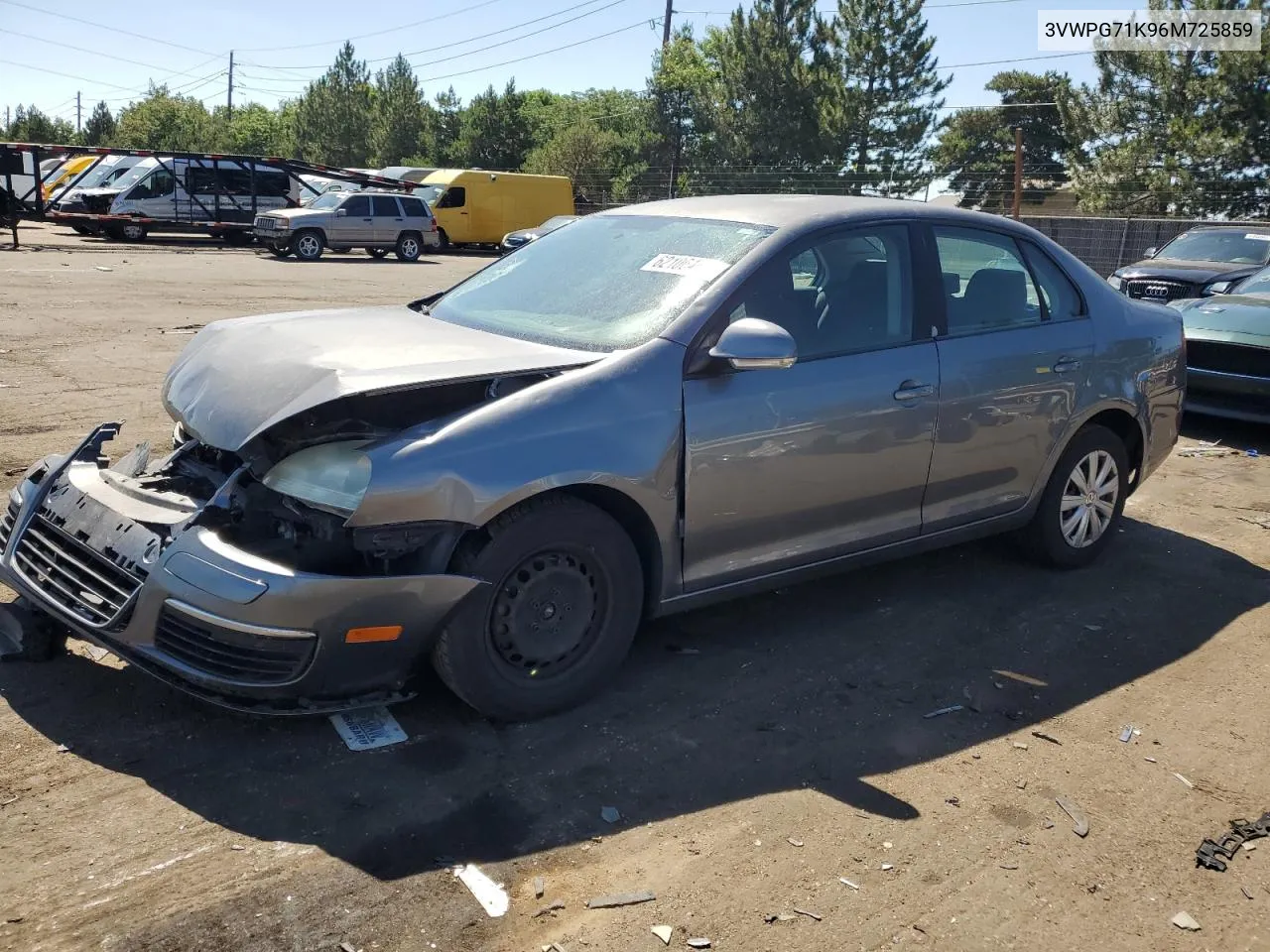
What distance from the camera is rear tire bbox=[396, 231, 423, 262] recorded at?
1126 inches

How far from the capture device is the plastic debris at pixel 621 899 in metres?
2.91

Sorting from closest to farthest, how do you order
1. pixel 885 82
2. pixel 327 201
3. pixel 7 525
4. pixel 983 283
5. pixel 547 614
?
pixel 547 614, pixel 7 525, pixel 983 283, pixel 327 201, pixel 885 82

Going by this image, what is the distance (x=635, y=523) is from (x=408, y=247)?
26176 mm

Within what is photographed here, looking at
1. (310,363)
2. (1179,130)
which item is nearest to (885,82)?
(1179,130)

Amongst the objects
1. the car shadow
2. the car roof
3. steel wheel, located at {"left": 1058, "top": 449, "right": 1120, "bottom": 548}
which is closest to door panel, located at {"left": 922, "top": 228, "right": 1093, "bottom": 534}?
the car roof

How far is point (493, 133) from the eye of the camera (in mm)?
64750

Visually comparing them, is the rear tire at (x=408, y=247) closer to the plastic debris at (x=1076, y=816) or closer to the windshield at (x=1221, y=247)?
the windshield at (x=1221, y=247)

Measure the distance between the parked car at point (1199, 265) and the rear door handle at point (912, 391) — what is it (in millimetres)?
8483

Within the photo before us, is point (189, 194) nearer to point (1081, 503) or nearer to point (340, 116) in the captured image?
point (1081, 503)

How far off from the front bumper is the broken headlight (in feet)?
0.75

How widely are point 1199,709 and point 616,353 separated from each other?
2578 mm

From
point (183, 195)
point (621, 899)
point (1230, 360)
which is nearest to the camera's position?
point (621, 899)

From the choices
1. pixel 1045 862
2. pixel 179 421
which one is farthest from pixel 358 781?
pixel 1045 862

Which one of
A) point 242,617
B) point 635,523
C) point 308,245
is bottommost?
point 242,617
